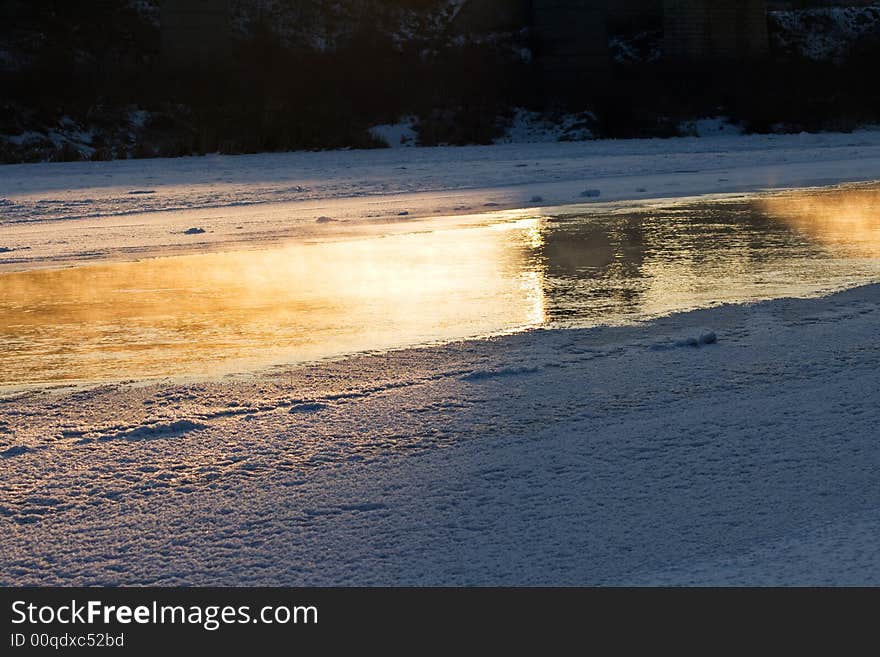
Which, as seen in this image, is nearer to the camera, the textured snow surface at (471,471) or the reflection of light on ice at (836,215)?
the textured snow surface at (471,471)

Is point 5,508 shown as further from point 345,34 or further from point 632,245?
point 345,34

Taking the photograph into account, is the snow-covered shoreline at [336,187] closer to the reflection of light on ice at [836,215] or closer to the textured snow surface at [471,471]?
the reflection of light on ice at [836,215]

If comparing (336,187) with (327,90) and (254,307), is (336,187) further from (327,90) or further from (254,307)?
(327,90)

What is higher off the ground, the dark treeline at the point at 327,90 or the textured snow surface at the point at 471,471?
the dark treeline at the point at 327,90

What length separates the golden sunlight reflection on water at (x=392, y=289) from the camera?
194 inches

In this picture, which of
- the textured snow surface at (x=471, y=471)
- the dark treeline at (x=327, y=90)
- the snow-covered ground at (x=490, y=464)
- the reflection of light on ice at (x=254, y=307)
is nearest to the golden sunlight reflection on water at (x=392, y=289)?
the reflection of light on ice at (x=254, y=307)

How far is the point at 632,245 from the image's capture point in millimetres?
7766

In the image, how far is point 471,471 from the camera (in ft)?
10.7

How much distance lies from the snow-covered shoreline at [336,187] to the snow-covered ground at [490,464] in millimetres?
4046

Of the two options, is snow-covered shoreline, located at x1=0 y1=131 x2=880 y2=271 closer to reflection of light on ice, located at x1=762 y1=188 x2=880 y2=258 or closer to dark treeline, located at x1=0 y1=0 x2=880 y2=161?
reflection of light on ice, located at x1=762 y1=188 x2=880 y2=258

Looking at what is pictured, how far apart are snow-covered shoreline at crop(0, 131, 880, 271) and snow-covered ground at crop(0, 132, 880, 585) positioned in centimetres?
405

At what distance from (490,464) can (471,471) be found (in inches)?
3.0
